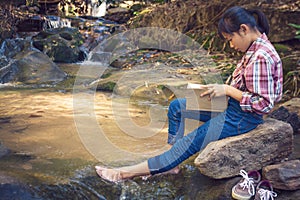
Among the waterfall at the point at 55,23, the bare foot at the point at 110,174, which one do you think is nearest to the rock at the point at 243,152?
the bare foot at the point at 110,174

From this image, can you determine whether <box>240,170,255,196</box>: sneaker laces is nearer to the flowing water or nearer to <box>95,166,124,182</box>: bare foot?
the flowing water

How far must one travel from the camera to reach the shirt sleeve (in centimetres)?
221

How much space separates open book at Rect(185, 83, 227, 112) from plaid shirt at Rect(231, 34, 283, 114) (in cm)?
17

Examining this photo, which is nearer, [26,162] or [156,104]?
[26,162]

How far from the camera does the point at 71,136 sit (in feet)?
10.8

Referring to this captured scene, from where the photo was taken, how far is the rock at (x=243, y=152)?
2322 mm

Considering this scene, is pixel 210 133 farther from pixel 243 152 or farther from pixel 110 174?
pixel 110 174

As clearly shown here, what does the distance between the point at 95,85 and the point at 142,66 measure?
6.90ft

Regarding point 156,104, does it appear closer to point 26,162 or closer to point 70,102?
point 70,102

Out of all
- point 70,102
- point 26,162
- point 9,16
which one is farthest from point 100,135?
point 9,16

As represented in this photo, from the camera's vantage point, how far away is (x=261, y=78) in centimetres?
220

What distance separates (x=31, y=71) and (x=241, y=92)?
18.2ft

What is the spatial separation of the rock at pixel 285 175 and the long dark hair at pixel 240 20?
92 cm

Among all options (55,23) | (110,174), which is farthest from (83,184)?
(55,23)
